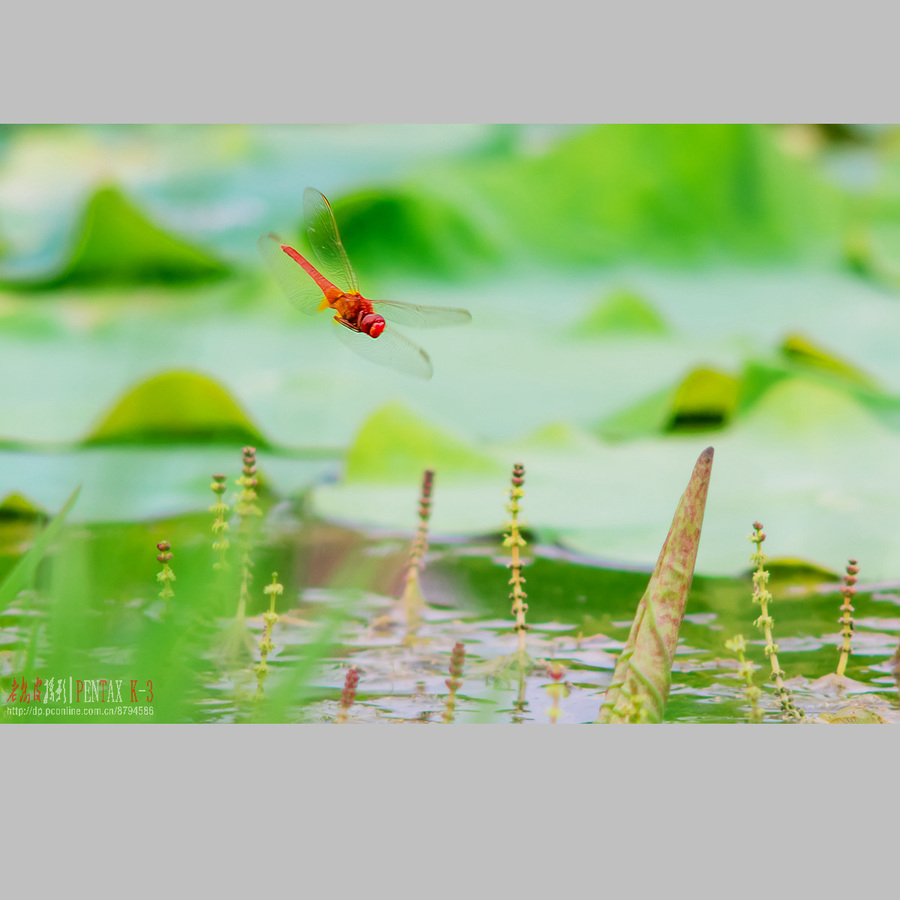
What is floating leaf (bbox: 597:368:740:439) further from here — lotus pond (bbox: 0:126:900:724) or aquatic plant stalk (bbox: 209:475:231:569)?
aquatic plant stalk (bbox: 209:475:231:569)

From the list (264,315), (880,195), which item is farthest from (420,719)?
(880,195)

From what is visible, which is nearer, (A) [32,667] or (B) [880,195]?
(A) [32,667]

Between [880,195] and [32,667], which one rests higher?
[880,195]

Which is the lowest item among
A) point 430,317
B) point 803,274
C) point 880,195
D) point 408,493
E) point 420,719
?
point 420,719

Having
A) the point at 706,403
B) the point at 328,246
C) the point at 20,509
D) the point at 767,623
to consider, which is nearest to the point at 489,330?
the point at 328,246

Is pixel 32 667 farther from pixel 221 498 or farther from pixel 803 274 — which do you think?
pixel 803 274
